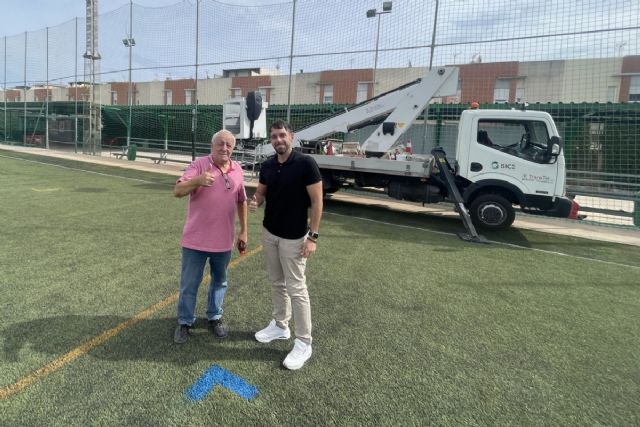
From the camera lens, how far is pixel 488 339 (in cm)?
349

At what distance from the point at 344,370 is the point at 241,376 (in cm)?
73

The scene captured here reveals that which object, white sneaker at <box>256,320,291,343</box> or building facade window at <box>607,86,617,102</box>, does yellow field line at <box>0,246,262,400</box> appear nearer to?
white sneaker at <box>256,320,291,343</box>

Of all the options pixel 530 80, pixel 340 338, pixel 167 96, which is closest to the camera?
pixel 340 338

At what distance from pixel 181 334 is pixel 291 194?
1.44 meters

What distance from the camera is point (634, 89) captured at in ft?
38.9

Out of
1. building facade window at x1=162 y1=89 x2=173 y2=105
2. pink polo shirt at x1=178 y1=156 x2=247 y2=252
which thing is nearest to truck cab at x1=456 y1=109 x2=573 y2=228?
pink polo shirt at x1=178 y1=156 x2=247 y2=252

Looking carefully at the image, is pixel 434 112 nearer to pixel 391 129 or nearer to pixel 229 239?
pixel 391 129

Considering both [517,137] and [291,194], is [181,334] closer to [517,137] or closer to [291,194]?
[291,194]

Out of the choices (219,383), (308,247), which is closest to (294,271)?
(308,247)

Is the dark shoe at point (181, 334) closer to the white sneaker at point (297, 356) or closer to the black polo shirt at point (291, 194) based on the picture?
the white sneaker at point (297, 356)

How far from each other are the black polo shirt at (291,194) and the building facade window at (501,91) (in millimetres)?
13901

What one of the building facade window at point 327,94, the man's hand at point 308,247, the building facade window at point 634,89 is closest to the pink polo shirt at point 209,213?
the man's hand at point 308,247

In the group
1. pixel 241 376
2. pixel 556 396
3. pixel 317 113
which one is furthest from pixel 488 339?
pixel 317 113

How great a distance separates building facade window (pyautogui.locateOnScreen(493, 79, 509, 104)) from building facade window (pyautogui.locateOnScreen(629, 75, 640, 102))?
364 centimetres
